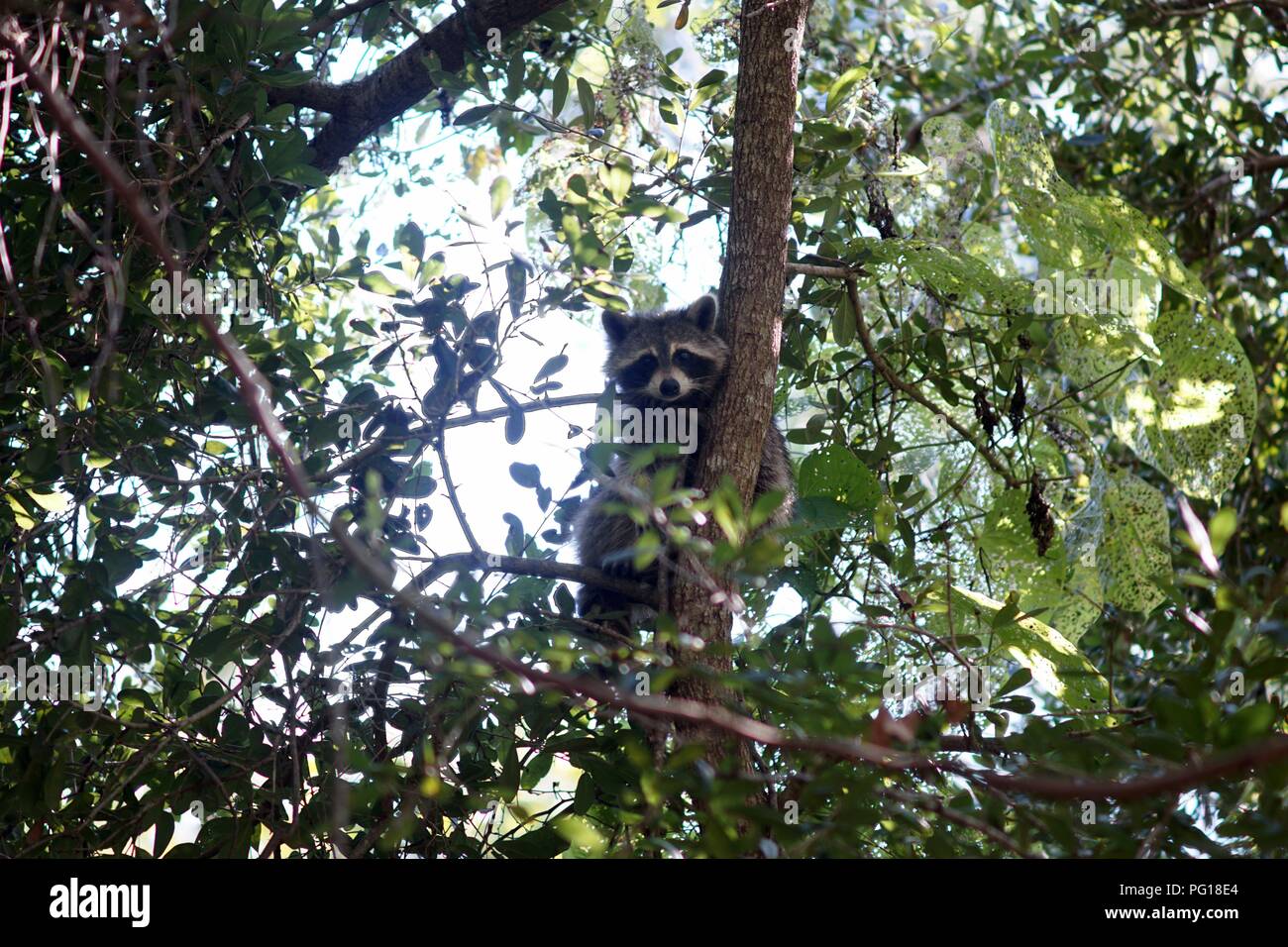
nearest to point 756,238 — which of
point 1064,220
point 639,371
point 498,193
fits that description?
point 498,193

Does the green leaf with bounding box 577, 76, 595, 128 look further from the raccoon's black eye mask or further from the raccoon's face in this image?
the raccoon's black eye mask

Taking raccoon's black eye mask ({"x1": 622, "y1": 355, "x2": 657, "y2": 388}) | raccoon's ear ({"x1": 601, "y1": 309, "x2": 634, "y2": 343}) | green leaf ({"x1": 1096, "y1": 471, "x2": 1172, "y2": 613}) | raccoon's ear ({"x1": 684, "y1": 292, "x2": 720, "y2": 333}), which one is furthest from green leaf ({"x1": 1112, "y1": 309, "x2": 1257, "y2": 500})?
raccoon's ear ({"x1": 601, "y1": 309, "x2": 634, "y2": 343})

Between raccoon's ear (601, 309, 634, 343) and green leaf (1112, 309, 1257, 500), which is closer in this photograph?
green leaf (1112, 309, 1257, 500)

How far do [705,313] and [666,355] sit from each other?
0.28 m

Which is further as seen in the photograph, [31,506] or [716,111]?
[716,111]

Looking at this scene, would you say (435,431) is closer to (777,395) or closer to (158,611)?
(158,611)

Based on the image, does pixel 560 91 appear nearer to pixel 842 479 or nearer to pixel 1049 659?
pixel 842 479

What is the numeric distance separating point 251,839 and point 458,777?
0.60 metres

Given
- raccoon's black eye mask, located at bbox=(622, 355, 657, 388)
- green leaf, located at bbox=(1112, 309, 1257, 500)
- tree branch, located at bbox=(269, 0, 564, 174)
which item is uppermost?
tree branch, located at bbox=(269, 0, 564, 174)

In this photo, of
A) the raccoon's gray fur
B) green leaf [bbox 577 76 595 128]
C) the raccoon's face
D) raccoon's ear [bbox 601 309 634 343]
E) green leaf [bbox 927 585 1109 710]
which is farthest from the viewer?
raccoon's ear [bbox 601 309 634 343]

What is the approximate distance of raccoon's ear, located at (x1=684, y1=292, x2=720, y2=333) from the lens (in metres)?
4.98

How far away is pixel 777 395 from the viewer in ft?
13.8

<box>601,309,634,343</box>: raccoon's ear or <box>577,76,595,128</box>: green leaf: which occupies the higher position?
<box>577,76,595,128</box>: green leaf

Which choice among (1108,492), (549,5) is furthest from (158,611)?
(1108,492)
